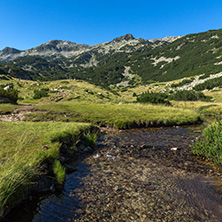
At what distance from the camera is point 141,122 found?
22938 millimetres

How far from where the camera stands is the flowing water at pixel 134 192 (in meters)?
5.71

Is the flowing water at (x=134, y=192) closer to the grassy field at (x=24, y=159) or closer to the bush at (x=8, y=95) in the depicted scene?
the grassy field at (x=24, y=159)

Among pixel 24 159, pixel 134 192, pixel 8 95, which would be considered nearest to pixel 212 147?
pixel 134 192

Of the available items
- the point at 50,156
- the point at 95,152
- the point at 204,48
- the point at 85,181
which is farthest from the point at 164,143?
the point at 204,48

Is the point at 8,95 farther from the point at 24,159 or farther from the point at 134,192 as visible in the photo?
the point at 134,192

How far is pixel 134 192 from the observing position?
7.08 metres

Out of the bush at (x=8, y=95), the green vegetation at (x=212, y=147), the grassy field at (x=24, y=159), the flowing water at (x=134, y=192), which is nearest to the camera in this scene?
the grassy field at (x=24, y=159)

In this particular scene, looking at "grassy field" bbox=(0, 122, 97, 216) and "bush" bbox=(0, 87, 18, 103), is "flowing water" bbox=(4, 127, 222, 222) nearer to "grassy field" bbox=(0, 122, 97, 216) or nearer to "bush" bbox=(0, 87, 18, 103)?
"grassy field" bbox=(0, 122, 97, 216)

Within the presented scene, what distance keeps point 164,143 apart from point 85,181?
9.57 meters

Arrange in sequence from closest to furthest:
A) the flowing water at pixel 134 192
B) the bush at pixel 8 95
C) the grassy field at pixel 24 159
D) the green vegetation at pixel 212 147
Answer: the grassy field at pixel 24 159 → the flowing water at pixel 134 192 → the green vegetation at pixel 212 147 → the bush at pixel 8 95

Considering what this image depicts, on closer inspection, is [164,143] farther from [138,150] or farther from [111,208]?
[111,208]

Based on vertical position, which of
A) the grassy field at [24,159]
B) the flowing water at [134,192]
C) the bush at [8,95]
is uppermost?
the bush at [8,95]

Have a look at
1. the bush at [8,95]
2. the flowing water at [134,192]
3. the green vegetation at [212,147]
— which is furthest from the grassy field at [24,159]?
the bush at [8,95]

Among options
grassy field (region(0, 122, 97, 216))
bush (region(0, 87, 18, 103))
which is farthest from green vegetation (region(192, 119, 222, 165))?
bush (region(0, 87, 18, 103))
